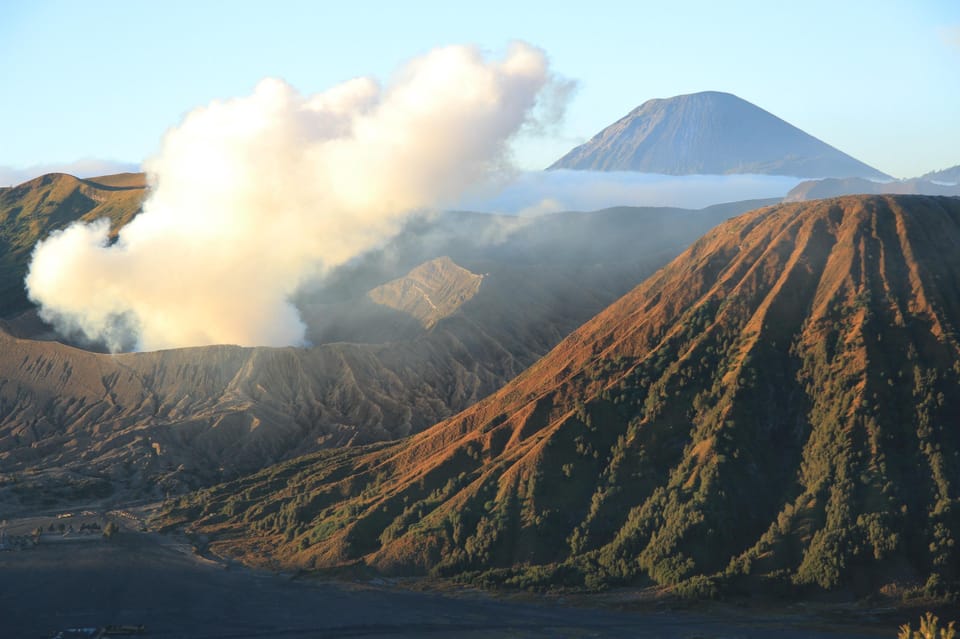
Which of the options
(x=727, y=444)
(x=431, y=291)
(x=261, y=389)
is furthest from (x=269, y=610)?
(x=431, y=291)

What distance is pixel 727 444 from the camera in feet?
257

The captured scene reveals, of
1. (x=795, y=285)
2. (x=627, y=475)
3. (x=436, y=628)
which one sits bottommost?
(x=436, y=628)

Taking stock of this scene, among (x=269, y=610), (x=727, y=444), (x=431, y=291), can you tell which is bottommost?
(x=269, y=610)

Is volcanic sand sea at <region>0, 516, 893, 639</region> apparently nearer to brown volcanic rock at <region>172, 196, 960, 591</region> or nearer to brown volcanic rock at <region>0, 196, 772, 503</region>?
brown volcanic rock at <region>172, 196, 960, 591</region>

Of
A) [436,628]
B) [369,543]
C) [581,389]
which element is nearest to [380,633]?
[436,628]

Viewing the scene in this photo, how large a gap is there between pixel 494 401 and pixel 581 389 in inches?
397

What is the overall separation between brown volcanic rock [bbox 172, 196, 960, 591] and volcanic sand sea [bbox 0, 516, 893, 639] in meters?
4.43

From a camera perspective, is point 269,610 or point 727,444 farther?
point 727,444

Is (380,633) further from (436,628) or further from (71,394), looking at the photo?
(71,394)

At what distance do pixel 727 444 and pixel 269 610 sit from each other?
1154 inches

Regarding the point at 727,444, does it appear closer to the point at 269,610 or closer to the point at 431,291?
the point at 269,610

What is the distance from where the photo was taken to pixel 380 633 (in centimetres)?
6725

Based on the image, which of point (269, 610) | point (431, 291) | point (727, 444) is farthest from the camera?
point (431, 291)

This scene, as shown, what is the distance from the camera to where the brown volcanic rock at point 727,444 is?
72.6 meters
